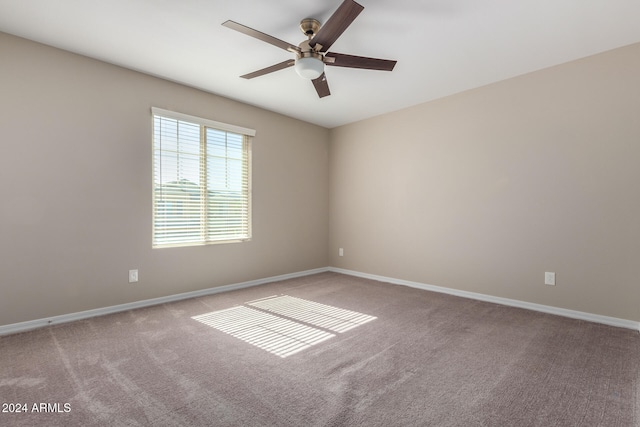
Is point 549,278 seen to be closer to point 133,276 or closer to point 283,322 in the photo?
point 283,322

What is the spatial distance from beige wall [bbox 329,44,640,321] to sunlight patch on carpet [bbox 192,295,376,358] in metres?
1.69

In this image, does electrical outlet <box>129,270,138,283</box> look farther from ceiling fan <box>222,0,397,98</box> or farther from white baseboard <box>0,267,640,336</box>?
ceiling fan <box>222,0,397,98</box>

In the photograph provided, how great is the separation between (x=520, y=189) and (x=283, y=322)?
9.65 feet

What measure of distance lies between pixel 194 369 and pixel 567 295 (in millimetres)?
3535

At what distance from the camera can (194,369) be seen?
6.79 ft

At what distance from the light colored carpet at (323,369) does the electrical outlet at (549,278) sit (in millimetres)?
337

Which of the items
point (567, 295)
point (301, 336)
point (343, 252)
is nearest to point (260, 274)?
point (343, 252)

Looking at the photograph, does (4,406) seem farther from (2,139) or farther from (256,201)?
(256,201)

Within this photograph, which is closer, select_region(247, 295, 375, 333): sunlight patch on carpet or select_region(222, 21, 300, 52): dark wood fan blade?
select_region(222, 21, 300, 52): dark wood fan blade

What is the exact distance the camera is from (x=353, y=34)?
8.57 feet

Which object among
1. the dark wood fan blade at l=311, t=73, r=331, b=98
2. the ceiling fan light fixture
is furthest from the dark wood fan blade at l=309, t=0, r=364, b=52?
the dark wood fan blade at l=311, t=73, r=331, b=98

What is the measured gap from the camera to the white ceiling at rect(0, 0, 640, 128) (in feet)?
7.47

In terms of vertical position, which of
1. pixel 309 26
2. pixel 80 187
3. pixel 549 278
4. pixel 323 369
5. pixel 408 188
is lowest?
pixel 323 369

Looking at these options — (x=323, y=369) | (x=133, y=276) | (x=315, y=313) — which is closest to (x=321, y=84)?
(x=315, y=313)
